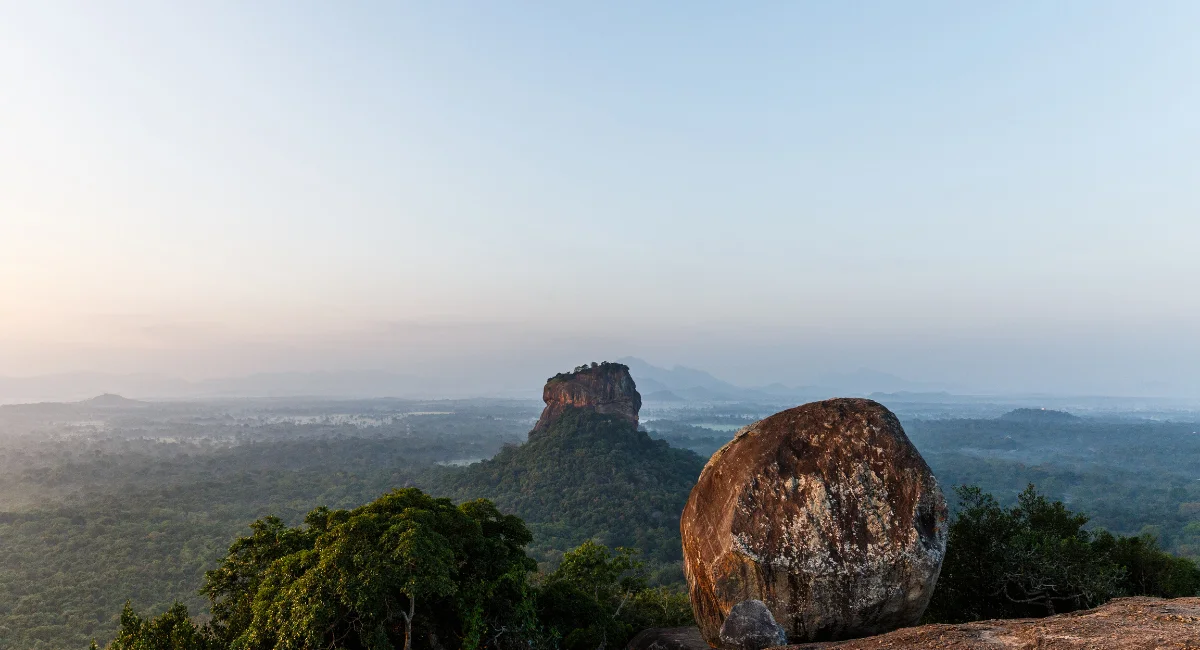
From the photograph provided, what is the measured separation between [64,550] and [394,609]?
2422 inches

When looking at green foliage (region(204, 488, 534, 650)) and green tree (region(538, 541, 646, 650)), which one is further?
green tree (region(538, 541, 646, 650))

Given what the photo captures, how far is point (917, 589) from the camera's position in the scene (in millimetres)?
10727

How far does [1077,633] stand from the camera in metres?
7.70

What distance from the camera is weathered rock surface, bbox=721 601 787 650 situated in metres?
9.53

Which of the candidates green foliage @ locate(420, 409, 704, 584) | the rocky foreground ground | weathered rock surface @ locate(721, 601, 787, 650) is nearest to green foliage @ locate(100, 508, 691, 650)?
weathered rock surface @ locate(721, 601, 787, 650)

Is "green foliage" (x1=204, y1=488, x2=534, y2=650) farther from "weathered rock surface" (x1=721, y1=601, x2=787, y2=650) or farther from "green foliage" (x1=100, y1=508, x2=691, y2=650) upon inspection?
"weathered rock surface" (x1=721, y1=601, x2=787, y2=650)

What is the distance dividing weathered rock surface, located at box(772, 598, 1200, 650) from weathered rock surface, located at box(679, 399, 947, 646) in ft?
4.80

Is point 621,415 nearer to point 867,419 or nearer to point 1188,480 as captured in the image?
point 867,419

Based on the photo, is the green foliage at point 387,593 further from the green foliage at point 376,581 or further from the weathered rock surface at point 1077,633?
the weathered rock surface at point 1077,633

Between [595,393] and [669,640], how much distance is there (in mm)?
69472

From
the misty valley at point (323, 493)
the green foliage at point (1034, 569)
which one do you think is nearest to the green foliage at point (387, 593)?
the green foliage at point (1034, 569)

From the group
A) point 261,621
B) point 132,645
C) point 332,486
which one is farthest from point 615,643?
point 332,486

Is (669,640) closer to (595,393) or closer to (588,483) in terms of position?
(588,483)

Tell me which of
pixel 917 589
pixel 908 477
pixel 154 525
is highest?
pixel 908 477
